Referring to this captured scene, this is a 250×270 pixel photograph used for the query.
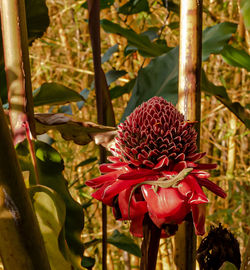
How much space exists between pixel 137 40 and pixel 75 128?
0.31m

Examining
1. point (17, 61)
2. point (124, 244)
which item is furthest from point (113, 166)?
point (124, 244)

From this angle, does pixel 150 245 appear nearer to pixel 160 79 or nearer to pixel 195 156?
pixel 195 156

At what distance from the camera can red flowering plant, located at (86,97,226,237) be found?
0.79 feet

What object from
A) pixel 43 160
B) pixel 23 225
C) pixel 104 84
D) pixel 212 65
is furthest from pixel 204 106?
pixel 23 225

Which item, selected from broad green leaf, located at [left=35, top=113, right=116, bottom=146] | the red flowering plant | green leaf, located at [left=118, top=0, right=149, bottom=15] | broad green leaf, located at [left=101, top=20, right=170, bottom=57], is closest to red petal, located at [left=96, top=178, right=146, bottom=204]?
the red flowering plant

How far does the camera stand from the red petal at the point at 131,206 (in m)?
0.26

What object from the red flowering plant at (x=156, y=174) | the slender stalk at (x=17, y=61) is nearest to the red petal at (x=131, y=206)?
the red flowering plant at (x=156, y=174)

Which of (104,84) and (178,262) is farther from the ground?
(104,84)

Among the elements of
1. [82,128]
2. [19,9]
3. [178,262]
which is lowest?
[178,262]

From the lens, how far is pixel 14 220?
0.21m

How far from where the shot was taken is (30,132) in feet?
1.03

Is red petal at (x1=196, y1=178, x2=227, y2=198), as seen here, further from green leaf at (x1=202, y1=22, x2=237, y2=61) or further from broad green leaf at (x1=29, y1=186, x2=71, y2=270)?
green leaf at (x1=202, y1=22, x2=237, y2=61)

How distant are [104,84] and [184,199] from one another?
0.26 metres

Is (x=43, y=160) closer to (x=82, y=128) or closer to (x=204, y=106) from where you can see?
(x=82, y=128)
